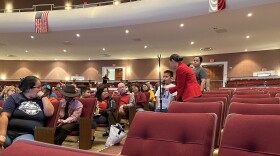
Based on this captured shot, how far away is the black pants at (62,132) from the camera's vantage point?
161 inches

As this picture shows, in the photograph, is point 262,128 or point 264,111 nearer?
point 262,128

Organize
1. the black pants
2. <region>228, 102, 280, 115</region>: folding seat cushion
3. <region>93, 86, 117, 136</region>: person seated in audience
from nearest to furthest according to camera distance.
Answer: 1. <region>228, 102, 280, 115</region>: folding seat cushion
2. the black pants
3. <region>93, 86, 117, 136</region>: person seated in audience

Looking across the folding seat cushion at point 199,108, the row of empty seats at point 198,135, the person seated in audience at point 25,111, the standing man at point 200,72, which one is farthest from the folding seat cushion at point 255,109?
the standing man at point 200,72

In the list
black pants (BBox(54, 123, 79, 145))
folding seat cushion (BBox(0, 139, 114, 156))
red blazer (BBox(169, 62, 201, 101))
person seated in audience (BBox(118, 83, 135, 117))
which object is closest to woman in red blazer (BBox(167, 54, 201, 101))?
red blazer (BBox(169, 62, 201, 101))

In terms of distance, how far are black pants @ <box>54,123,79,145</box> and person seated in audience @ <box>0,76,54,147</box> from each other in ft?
3.10

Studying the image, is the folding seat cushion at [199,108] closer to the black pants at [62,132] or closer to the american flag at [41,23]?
the black pants at [62,132]

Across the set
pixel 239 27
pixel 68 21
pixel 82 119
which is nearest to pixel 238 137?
pixel 82 119

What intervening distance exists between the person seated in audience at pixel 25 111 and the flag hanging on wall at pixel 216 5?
26.5 ft

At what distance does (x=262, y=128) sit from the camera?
133 cm

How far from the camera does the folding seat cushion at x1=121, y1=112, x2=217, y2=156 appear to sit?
1.45 m

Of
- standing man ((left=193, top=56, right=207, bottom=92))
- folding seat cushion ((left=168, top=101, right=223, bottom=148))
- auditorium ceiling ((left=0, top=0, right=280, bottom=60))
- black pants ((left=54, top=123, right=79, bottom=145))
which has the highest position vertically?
auditorium ceiling ((left=0, top=0, right=280, bottom=60))

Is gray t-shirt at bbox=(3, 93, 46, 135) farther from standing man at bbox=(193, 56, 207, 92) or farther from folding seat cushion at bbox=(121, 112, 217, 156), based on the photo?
standing man at bbox=(193, 56, 207, 92)

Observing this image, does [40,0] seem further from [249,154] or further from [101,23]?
[249,154]

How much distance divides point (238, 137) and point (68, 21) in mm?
12742
